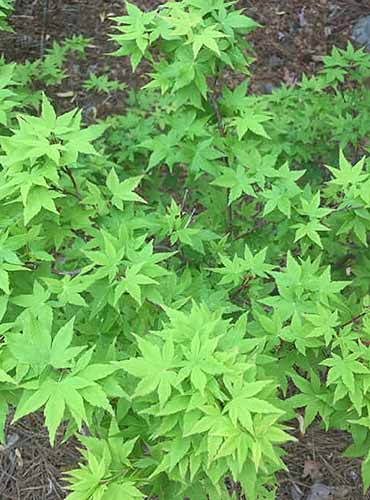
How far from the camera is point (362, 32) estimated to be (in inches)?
309

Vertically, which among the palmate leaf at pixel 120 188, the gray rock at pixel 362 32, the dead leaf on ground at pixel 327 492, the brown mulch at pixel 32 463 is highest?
the palmate leaf at pixel 120 188

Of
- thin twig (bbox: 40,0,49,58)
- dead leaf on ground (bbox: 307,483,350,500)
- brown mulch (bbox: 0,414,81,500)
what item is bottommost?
brown mulch (bbox: 0,414,81,500)

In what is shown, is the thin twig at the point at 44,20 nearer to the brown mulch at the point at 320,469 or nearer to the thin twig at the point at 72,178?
the thin twig at the point at 72,178

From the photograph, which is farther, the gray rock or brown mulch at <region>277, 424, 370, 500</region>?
the gray rock

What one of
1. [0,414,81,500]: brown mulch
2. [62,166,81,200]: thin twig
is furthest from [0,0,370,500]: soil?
[62,166,81,200]: thin twig

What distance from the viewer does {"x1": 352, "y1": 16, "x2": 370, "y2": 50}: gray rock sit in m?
7.76

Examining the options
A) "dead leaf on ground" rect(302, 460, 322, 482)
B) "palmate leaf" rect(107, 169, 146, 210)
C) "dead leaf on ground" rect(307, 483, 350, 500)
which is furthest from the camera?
"dead leaf on ground" rect(302, 460, 322, 482)

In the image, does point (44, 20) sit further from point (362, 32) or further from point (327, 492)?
point (327, 492)

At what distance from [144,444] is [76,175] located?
1.34m

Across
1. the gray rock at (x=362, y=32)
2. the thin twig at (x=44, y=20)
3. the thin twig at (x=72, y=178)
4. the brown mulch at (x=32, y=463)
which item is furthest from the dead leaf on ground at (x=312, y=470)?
the thin twig at (x=44, y=20)

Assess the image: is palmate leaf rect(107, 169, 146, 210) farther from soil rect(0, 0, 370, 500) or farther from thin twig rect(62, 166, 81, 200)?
soil rect(0, 0, 370, 500)

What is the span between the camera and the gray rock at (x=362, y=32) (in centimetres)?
776

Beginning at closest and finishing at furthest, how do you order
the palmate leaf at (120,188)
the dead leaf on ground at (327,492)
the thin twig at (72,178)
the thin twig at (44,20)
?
the thin twig at (72,178), the palmate leaf at (120,188), the dead leaf on ground at (327,492), the thin twig at (44,20)

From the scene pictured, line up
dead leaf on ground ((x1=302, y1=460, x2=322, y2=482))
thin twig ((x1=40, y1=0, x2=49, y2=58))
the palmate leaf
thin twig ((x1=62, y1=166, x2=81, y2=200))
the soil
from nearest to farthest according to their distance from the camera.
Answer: thin twig ((x1=62, y1=166, x2=81, y2=200)) < the palmate leaf < dead leaf on ground ((x1=302, y1=460, x2=322, y2=482)) < the soil < thin twig ((x1=40, y1=0, x2=49, y2=58))
